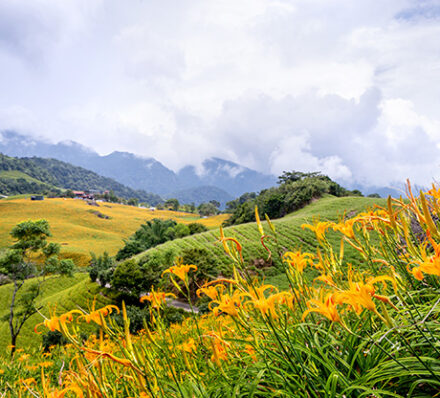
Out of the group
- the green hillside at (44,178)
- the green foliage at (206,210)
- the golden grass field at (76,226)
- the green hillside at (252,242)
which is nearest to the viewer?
the green hillside at (252,242)

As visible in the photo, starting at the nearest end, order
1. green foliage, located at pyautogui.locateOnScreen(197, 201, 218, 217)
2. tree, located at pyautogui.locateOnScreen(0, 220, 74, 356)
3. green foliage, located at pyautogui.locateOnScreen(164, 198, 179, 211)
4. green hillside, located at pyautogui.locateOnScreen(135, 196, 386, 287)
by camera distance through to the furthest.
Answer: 1. tree, located at pyautogui.locateOnScreen(0, 220, 74, 356)
2. green hillside, located at pyautogui.locateOnScreen(135, 196, 386, 287)
3. green foliage, located at pyautogui.locateOnScreen(197, 201, 218, 217)
4. green foliage, located at pyautogui.locateOnScreen(164, 198, 179, 211)

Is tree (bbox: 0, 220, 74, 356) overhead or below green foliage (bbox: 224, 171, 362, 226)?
below

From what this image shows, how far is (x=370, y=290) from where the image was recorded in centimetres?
78

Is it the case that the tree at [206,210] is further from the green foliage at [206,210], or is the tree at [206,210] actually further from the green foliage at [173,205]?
the green foliage at [173,205]

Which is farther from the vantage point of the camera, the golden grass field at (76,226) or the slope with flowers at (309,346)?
the golden grass field at (76,226)

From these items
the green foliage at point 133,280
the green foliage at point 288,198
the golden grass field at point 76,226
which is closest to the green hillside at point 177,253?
the green foliage at point 133,280

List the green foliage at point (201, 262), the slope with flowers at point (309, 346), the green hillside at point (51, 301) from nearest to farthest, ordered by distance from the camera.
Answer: the slope with flowers at point (309, 346), the green hillside at point (51, 301), the green foliage at point (201, 262)

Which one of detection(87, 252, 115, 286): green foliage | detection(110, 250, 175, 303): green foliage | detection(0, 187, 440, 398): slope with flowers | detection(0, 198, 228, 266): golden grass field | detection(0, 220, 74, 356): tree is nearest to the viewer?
detection(0, 187, 440, 398): slope with flowers

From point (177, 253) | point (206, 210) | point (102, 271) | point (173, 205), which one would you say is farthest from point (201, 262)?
point (173, 205)

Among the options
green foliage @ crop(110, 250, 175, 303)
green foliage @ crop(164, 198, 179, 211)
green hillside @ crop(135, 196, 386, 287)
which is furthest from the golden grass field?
green foliage @ crop(164, 198, 179, 211)

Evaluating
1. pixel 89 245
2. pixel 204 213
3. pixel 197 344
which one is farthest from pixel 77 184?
A: pixel 197 344

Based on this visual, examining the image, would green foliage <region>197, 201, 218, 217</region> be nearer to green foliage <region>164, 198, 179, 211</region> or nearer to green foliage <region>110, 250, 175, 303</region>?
green foliage <region>164, 198, 179, 211</region>

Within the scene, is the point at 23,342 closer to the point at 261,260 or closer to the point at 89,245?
the point at 261,260

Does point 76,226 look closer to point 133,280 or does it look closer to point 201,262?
point 133,280
